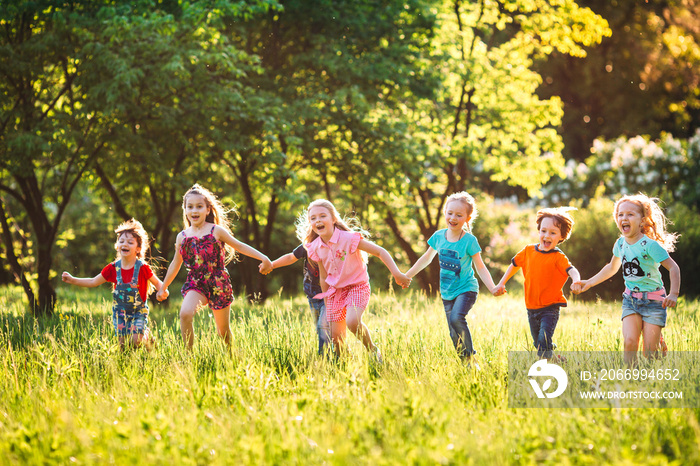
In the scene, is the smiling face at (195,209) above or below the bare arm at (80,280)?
above

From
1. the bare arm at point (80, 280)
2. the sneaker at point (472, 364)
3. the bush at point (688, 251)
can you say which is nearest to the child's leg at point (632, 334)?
the sneaker at point (472, 364)

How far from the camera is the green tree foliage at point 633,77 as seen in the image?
21422 millimetres

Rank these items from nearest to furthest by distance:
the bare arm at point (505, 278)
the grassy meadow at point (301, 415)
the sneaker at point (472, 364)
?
1. the grassy meadow at point (301, 415)
2. the sneaker at point (472, 364)
3. the bare arm at point (505, 278)

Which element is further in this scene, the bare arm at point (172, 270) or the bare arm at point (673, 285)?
the bare arm at point (172, 270)

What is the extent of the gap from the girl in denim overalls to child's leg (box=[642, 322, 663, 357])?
4.24m

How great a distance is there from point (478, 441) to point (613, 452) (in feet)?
2.09

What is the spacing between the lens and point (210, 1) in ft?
27.7

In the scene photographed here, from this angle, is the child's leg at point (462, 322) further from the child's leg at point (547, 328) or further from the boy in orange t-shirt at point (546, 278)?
the child's leg at point (547, 328)

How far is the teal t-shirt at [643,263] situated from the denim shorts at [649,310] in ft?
0.34

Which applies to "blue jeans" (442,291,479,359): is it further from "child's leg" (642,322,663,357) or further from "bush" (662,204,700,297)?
"bush" (662,204,700,297)

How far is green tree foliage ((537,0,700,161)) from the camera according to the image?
21.4m

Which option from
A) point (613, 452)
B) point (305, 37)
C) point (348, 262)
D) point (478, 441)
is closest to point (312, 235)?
point (348, 262)

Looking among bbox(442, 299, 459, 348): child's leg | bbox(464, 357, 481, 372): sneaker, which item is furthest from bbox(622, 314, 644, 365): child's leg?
bbox(442, 299, 459, 348): child's leg
